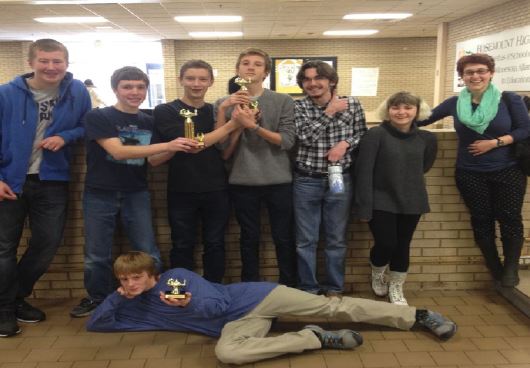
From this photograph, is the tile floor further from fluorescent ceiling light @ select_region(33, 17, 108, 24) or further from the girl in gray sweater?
fluorescent ceiling light @ select_region(33, 17, 108, 24)

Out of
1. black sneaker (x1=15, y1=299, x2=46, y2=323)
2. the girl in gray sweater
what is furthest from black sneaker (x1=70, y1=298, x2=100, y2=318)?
the girl in gray sweater

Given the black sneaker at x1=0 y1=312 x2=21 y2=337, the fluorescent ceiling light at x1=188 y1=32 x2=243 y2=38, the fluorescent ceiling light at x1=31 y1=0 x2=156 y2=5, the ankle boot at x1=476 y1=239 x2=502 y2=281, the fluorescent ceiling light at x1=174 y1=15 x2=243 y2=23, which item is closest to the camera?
the black sneaker at x1=0 y1=312 x2=21 y2=337

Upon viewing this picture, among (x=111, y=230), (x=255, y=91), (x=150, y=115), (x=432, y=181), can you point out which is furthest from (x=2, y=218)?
(x=432, y=181)

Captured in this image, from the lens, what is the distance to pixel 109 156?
301cm

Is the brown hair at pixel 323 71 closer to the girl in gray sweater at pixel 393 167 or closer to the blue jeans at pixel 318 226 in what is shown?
the girl in gray sweater at pixel 393 167

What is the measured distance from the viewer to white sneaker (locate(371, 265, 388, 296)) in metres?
3.46

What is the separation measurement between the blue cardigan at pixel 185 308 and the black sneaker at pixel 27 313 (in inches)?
19.4

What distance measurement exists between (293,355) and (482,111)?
1.95 metres

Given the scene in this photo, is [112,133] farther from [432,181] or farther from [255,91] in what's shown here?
[432,181]

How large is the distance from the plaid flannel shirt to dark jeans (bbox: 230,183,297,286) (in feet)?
0.81

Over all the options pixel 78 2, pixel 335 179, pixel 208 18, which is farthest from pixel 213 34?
pixel 335 179

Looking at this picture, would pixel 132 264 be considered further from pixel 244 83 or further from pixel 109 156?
pixel 244 83

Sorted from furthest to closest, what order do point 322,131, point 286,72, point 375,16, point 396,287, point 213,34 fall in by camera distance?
point 286,72 < point 213,34 < point 375,16 < point 396,287 < point 322,131

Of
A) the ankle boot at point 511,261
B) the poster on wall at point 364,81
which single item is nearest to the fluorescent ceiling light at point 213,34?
the poster on wall at point 364,81
